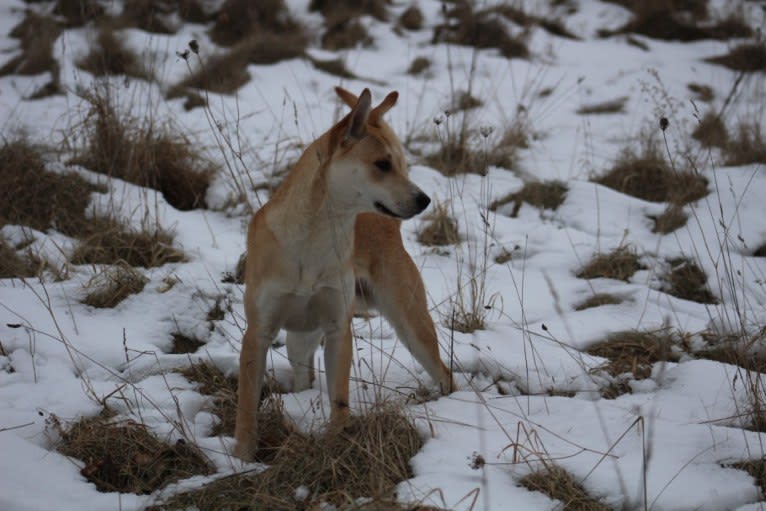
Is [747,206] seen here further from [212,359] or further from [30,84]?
[30,84]

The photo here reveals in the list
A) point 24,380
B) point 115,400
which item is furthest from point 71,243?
point 115,400

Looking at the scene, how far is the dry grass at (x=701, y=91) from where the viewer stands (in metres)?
8.14

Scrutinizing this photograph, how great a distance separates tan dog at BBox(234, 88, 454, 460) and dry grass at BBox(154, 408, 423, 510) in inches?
9.1

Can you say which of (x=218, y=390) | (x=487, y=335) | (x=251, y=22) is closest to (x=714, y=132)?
(x=487, y=335)

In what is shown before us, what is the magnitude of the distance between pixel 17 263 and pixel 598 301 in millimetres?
3661

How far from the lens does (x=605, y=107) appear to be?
8.13 m

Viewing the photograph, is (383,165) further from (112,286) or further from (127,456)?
(112,286)

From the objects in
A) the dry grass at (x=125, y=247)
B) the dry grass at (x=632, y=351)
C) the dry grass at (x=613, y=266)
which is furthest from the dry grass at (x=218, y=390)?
the dry grass at (x=613, y=266)

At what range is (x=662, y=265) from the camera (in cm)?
481

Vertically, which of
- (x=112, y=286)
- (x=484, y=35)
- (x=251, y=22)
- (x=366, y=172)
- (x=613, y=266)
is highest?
(x=484, y=35)

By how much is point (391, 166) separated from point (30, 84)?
559 centimetres

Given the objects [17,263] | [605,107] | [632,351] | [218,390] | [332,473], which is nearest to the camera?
[332,473]

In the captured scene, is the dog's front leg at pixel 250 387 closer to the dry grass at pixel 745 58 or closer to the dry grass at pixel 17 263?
the dry grass at pixel 17 263

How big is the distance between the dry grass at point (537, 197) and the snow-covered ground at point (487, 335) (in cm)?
9
